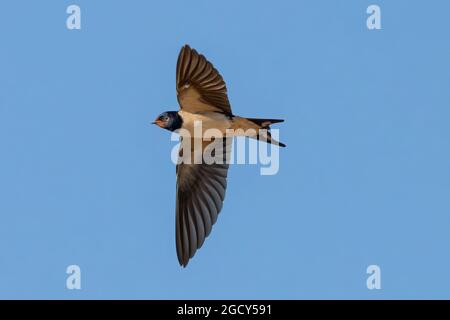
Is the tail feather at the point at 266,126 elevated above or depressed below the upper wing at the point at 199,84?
below

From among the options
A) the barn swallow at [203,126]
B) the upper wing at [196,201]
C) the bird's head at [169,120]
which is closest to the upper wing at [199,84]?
the barn swallow at [203,126]

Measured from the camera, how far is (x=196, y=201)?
9.92 m

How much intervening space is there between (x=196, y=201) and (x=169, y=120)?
26.7 inches

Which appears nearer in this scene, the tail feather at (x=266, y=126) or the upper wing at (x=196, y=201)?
the tail feather at (x=266, y=126)

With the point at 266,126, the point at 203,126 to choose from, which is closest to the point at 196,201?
the point at 203,126

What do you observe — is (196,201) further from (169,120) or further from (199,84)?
(199,84)

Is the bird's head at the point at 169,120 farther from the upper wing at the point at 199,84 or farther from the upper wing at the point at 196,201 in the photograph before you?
the upper wing at the point at 196,201

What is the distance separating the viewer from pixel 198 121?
9.61 meters

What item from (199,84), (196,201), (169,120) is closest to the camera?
(199,84)

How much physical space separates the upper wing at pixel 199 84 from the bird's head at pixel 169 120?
11 cm

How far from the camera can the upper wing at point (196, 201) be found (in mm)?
9656
